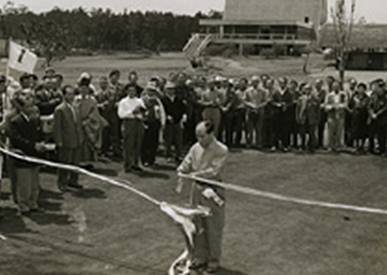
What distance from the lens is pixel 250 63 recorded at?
167 feet

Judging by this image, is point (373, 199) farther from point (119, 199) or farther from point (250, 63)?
point (250, 63)

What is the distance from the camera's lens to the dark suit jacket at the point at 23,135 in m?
10.0

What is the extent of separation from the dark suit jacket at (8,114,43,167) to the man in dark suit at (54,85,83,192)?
47.2 inches

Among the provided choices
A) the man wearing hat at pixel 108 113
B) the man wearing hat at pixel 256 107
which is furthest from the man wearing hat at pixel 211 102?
the man wearing hat at pixel 108 113

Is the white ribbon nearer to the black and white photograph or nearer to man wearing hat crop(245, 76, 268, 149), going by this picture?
the black and white photograph

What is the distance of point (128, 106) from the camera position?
13.6m

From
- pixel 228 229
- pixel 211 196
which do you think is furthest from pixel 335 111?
pixel 211 196

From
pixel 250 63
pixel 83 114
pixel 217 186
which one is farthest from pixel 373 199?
pixel 250 63

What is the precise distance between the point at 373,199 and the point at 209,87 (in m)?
5.68

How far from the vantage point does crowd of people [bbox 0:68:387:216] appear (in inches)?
415

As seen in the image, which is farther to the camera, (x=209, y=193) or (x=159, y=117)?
(x=159, y=117)

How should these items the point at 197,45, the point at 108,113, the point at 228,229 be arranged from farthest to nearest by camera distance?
the point at 197,45
the point at 108,113
the point at 228,229

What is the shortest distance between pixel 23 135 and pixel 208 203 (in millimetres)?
3797

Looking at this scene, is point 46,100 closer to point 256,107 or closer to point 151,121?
point 151,121
